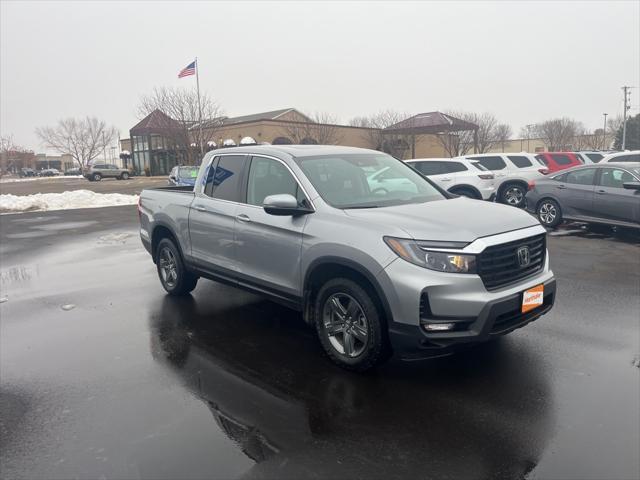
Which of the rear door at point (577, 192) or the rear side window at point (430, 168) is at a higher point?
the rear side window at point (430, 168)

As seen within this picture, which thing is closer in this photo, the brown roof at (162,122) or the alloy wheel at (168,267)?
the alloy wheel at (168,267)

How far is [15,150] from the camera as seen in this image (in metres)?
103

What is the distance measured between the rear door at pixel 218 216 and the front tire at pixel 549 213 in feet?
28.4

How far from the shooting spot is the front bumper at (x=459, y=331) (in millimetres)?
3635

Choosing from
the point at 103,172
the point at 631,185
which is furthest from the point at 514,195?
the point at 103,172

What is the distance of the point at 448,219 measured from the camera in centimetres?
399

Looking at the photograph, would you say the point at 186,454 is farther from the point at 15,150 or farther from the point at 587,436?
the point at 15,150

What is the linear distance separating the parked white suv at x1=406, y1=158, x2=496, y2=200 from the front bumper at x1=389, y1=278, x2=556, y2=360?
1011cm

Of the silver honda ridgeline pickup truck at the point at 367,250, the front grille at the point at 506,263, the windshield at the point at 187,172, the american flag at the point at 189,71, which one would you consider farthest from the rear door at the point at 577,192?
the american flag at the point at 189,71

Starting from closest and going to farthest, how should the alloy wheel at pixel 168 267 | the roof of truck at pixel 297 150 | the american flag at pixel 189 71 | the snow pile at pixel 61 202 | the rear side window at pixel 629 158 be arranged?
the roof of truck at pixel 297 150
the alloy wheel at pixel 168 267
the rear side window at pixel 629 158
the snow pile at pixel 61 202
the american flag at pixel 189 71

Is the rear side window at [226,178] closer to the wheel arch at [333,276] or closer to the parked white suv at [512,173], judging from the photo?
the wheel arch at [333,276]

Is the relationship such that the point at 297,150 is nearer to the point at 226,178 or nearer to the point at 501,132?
the point at 226,178

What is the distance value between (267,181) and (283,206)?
864 mm

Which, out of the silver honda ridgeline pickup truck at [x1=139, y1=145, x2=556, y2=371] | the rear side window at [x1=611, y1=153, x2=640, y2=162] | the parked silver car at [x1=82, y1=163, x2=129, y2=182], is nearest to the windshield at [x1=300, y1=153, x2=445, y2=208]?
the silver honda ridgeline pickup truck at [x1=139, y1=145, x2=556, y2=371]
